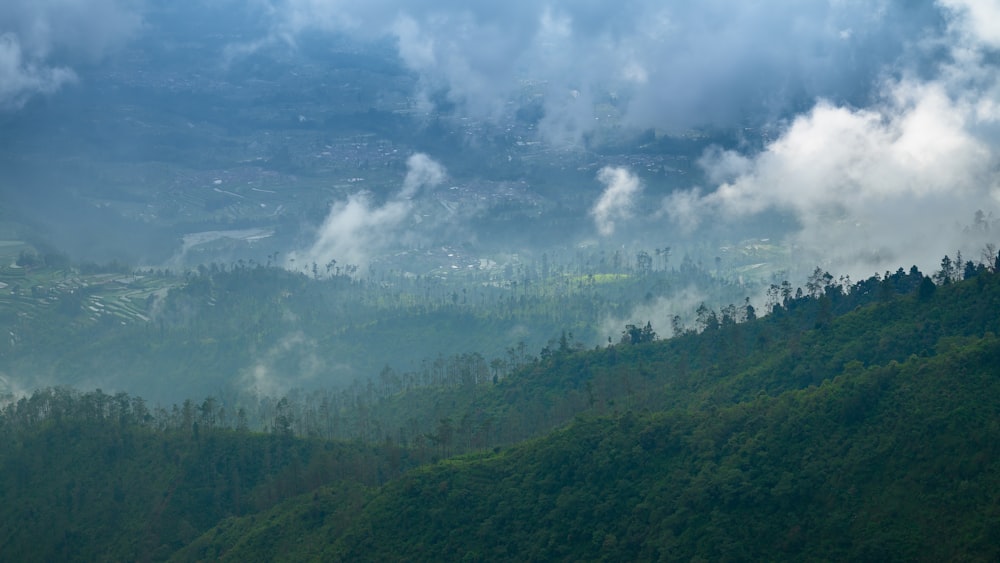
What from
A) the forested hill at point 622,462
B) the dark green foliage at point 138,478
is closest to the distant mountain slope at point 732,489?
the forested hill at point 622,462

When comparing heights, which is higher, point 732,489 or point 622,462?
point 622,462

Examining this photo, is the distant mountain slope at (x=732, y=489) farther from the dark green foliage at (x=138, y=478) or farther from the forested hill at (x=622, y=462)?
the dark green foliage at (x=138, y=478)

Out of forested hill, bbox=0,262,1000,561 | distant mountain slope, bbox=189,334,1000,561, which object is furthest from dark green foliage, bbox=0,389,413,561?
distant mountain slope, bbox=189,334,1000,561

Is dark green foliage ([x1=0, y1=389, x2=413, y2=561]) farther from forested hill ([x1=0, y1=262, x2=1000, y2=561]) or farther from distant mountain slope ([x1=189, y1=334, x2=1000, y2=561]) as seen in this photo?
distant mountain slope ([x1=189, y1=334, x2=1000, y2=561])

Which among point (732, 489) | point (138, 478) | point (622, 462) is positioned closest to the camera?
point (732, 489)

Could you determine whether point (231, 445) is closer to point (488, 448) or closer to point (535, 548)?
point (488, 448)

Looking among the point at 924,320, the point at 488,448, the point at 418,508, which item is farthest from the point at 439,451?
the point at 924,320

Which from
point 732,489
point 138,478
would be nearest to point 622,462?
point 732,489

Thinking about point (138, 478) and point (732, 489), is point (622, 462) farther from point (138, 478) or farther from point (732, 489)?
point (138, 478)
